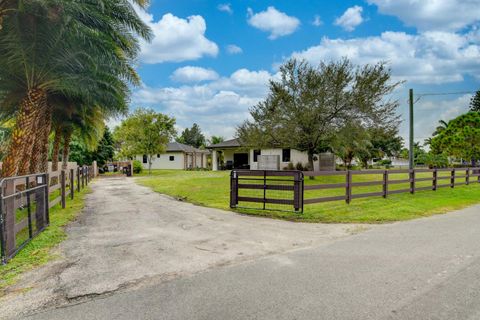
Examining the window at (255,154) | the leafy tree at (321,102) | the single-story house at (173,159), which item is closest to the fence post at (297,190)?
the leafy tree at (321,102)

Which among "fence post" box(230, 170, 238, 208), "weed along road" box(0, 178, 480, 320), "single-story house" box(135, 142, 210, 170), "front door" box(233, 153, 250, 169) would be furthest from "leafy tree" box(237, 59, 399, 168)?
"single-story house" box(135, 142, 210, 170)

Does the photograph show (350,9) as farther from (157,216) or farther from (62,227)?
(62,227)

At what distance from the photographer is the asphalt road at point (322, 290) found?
283cm

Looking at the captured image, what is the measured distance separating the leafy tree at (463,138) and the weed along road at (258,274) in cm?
3236

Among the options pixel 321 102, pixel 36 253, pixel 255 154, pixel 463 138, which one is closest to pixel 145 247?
pixel 36 253

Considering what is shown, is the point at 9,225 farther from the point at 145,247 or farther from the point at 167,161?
the point at 167,161

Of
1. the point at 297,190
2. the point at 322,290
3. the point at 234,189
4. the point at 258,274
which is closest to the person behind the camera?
the point at 322,290

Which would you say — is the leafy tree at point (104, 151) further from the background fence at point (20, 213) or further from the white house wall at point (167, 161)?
the background fence at point (20, 213)

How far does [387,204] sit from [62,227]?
9348 millimetres

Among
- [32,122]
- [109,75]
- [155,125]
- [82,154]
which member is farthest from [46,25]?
[82,154]

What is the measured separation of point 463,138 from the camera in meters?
32.5

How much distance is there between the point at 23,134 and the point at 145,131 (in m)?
21.6

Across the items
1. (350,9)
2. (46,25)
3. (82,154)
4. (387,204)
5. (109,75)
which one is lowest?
(387,204)

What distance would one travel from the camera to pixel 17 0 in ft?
25.6
